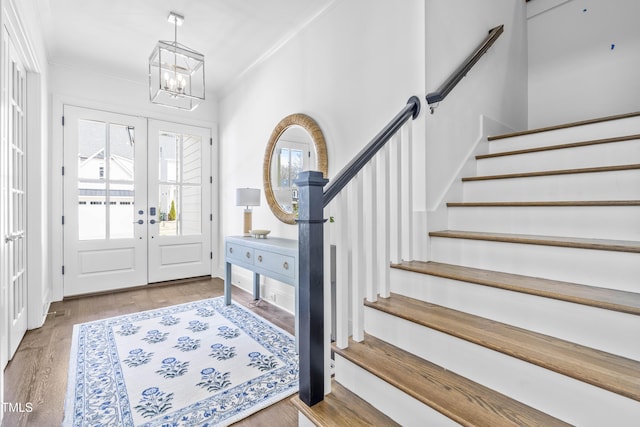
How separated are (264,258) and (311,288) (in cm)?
150

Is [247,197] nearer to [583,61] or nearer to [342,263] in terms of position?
A: [342,263]

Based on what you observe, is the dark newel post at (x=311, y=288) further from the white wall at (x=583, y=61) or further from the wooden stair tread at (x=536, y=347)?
the white wall at (x=583, y=61)

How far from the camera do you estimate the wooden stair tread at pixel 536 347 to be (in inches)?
37.9

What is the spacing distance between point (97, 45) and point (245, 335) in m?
3.36

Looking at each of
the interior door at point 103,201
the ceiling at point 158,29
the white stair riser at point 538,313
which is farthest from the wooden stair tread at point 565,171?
the interior door at point 103,201

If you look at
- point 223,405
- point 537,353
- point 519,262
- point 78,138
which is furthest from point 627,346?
point 78,138

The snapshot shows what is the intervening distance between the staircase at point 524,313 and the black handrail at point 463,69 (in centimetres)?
63

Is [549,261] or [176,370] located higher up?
[549,261]

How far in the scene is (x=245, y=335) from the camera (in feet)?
8.40

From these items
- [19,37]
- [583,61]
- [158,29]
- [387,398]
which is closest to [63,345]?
[19,37]

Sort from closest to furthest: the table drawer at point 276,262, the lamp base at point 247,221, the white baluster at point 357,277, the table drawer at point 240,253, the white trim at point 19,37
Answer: the white baluster at point 357,277
the white trim at point 19,37
the table drawer at point 276,262
the table drawer at point 240,253
the lamp base at point 247,221

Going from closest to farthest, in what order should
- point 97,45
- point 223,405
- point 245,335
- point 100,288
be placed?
point 223,405, point 245,335, point 97,45, point 100,288

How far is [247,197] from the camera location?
129 inches

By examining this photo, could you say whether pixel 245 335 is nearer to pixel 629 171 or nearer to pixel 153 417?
pixel 153 417
